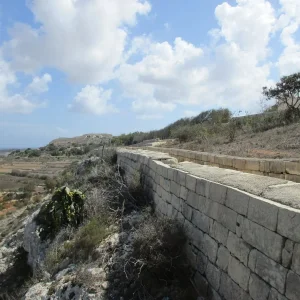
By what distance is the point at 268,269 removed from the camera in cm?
326

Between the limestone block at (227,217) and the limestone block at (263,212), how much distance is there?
37 cm

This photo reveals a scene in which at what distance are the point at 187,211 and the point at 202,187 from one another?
27.1 inches

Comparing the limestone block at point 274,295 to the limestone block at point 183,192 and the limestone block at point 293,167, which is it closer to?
the limestone block at point 183,192

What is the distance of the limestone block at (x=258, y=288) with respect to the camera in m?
3.27

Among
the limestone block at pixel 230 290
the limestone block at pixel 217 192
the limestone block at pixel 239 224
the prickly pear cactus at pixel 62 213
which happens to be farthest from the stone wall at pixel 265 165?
the prickly pear cactus at pixel 62 213

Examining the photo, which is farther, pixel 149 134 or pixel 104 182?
pixel 149 134

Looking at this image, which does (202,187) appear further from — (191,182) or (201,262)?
(201,262)

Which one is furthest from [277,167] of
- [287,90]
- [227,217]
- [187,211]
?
[287,90]

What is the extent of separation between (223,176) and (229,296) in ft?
5.43

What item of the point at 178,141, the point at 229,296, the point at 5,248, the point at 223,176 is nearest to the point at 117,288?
Answer: the point at 229,296

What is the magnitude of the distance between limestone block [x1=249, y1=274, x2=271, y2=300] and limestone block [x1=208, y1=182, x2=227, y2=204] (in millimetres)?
1060

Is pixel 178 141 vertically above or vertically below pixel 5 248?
above

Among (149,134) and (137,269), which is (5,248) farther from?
(149,134)

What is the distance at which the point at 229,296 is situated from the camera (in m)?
A: 3.90
